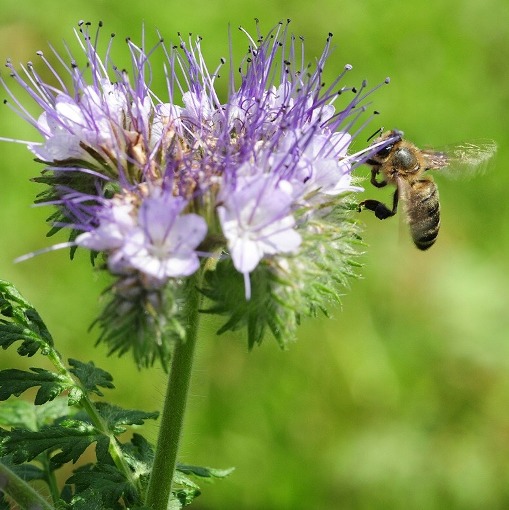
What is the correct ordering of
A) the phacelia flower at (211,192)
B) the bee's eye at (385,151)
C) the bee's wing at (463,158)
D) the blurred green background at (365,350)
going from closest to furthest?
1. the phacelia flower at (211,192)
2. the bee's eye at (385,151)
3. the bee's wing at (463,158)
4. the blurred green background at (365,350)

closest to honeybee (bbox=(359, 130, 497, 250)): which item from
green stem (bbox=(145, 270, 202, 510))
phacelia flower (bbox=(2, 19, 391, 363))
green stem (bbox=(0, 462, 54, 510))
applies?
phacelia flower (bbox=(2, 19, 391, 363))

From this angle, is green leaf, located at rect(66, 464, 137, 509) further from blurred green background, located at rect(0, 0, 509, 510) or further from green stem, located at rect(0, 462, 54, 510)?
blurred green background, located at rect(0, 0, 509, 510)

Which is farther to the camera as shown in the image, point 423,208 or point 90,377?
point 423,208

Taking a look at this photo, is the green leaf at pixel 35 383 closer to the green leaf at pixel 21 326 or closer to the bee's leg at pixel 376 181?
the green leaf at pixel 21 326

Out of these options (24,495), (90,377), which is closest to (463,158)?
(90,377)

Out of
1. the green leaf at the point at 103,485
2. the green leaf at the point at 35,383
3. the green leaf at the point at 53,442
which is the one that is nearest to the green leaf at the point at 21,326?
the green leaf at the point at 35,383

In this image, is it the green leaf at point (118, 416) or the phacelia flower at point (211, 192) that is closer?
the phacelia flower at point (211, 192)

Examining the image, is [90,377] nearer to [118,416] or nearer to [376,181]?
[118,416]
